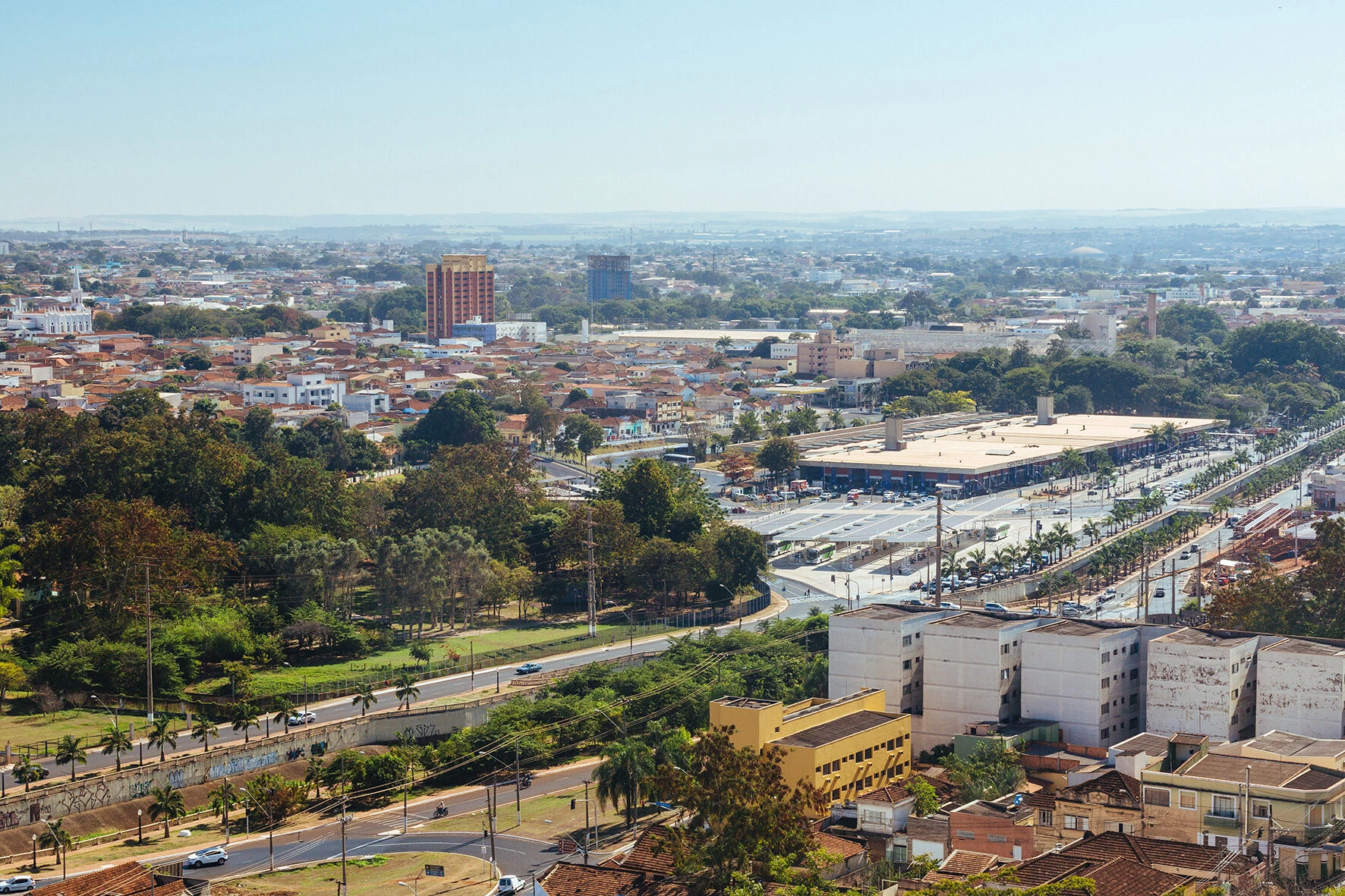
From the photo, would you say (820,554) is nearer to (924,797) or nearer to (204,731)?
(204,731)

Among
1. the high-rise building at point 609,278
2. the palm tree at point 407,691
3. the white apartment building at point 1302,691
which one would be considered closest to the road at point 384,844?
the palm tree at point 407,691

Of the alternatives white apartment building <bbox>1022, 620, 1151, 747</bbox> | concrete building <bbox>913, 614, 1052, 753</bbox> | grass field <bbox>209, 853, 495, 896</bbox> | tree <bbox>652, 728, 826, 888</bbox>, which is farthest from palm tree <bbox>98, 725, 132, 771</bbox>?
white apartment building <bbox>1022, 620, 1151, 747</bbox>

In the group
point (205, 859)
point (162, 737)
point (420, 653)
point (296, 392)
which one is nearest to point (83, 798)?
point (162, 737)

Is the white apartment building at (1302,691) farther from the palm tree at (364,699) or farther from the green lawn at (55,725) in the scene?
the green lawn at (55,725)

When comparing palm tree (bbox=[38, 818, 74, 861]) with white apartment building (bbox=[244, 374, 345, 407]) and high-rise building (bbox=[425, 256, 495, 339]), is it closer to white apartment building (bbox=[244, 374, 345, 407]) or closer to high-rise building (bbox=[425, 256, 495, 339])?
white apartment building (bbox=[244, 374, 345, 407])

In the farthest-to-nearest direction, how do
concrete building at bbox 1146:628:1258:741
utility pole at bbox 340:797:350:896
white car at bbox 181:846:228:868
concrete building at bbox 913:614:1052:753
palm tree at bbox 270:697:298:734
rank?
palm tree at bbox 270:697:298:734 < concrete building at bbox 913:614:1052:753 < concrete building at bbox 1146:628:1258:741 < white car at bbox 181:846:228:868 < utility pole at bbox 340:797:350:896

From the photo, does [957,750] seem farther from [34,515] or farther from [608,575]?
[34,515]
